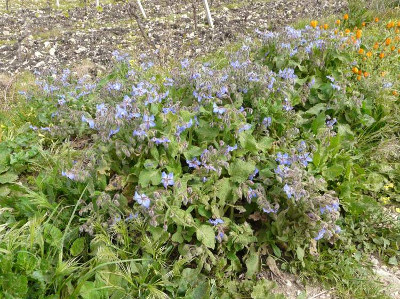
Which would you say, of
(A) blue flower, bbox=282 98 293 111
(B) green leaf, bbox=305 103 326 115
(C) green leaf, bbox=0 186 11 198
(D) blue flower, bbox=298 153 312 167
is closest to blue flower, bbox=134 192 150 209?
(D) blue flower, bbox=298 153 312 167

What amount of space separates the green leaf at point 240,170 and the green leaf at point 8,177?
165 cm

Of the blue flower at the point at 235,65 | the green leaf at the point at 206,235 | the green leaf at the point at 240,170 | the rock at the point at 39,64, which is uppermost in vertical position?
the blue flower at the point at 235,65

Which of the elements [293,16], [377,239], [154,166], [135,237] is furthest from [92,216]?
[293,16]

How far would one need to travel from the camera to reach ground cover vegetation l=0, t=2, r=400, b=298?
2020mm

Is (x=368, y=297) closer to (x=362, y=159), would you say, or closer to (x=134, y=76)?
(x=362, y=159)

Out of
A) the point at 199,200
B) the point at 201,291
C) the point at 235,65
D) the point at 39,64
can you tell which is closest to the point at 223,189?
the point at 199,200

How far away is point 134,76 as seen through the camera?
2.94 m

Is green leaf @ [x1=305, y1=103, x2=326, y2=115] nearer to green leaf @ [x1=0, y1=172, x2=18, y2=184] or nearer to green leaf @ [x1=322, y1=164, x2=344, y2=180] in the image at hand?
green leaf @ [x1=322, y1=164, x2=344, y2=180]

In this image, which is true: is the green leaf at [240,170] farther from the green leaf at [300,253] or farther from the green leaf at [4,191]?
the green leaf at [4,191]

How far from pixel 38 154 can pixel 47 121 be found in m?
0.51

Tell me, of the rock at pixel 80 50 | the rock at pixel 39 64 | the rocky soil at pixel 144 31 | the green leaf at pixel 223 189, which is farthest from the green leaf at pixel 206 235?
the rock at pixel 80 50

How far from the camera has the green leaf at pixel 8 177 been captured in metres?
2.56

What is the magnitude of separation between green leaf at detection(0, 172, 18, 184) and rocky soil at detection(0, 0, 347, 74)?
8.68 ft

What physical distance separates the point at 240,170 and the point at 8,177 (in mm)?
1760
